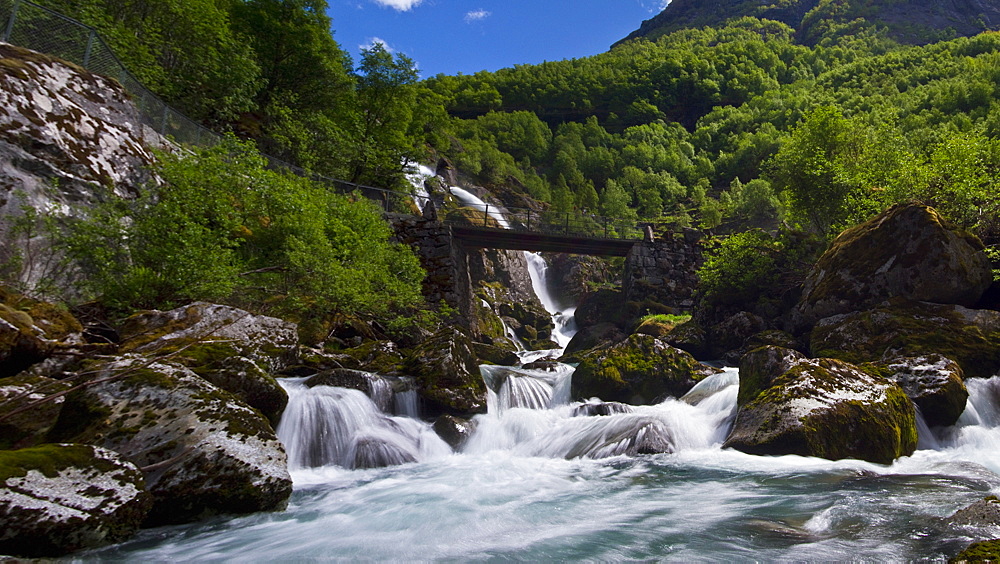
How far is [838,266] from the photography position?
16.2 metres

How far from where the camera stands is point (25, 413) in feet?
19.3

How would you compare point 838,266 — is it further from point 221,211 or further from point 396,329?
point 221,211

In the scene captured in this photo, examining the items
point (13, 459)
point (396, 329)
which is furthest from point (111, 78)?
point (13, 459)

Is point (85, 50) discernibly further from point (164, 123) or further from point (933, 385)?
point (933, 385)

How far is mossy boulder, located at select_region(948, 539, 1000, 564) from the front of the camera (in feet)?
10.7

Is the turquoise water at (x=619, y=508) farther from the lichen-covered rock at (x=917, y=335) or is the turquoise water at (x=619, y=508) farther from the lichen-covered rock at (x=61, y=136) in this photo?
the lichen-covered rock at (x=61, y=136)

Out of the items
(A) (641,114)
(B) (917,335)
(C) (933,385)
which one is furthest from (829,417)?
(A) (641,114)

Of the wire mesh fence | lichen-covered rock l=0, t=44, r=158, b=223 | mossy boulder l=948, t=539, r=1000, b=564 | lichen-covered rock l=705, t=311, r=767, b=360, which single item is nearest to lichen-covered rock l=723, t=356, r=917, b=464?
mossy boulder l=948, t=539, r=1000, b=564

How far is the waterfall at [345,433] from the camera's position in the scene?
8812mm

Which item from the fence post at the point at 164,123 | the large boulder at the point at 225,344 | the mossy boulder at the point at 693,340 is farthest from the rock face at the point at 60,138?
the mossy boulder at the point at 693,340

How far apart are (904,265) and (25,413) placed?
19614 mm

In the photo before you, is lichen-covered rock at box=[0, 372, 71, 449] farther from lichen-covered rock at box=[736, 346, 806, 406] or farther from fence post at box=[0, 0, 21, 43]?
lichen-covered rock at box=[736, 346, 806, 406]

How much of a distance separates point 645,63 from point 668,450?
388 ft

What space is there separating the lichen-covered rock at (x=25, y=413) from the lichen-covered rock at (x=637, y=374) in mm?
11221
